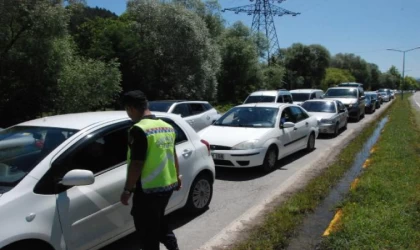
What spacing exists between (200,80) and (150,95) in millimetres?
4167

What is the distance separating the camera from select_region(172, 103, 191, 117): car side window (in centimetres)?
1158

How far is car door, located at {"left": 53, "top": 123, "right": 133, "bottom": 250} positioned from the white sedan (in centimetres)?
387

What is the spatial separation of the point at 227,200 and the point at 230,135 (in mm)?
2204

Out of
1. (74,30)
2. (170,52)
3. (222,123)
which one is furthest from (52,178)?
(74,30)

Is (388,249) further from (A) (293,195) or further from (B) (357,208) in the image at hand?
(A) (293,195)

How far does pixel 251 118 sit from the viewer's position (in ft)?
30.0

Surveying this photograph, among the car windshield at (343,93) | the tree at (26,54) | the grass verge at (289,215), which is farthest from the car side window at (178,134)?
the car windshield at (343,93)

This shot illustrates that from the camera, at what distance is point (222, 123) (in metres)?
9.23

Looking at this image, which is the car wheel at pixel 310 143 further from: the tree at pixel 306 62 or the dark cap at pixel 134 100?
Result: the tree at pixel 306 62

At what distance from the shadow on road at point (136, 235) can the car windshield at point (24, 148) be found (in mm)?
1495

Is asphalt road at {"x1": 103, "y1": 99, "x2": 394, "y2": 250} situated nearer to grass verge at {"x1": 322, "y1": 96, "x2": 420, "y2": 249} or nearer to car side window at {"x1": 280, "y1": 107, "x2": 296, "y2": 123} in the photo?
car side window at {"x1": 280, "y1": 107, "x2": 296, "y2": 123}

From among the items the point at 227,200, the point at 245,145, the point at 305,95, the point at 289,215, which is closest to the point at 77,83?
the point at 245,145

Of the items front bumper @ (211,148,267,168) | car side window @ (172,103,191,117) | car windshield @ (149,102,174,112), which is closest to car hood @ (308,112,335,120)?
car side window @ (172,103,191,117)

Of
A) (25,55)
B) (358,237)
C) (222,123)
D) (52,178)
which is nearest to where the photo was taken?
(52,178)
